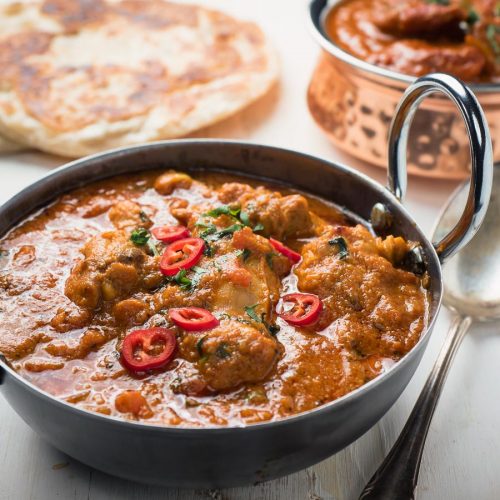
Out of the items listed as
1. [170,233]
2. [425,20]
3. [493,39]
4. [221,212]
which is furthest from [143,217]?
[493,39]

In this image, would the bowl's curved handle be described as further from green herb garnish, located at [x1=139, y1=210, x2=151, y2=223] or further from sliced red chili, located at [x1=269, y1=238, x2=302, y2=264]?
green herb garnish, located at [x1=139, y1=210, x2=151, y2=223]

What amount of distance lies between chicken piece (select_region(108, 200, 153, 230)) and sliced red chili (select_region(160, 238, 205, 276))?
1.00 feet

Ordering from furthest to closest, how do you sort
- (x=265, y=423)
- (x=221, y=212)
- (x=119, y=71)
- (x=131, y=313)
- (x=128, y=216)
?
(x=119, y=71)
(x=128, y=216)
(x=221, y=212)
(x=131, y=313)
(x=265, y=423)

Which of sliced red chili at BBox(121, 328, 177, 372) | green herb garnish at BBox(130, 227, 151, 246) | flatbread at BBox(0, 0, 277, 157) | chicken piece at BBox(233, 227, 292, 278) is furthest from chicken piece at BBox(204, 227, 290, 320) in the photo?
flatbread at BBox(0, 0, 277, 157)

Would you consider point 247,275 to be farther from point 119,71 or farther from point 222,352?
point 119,71

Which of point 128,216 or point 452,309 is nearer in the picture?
point 128,216

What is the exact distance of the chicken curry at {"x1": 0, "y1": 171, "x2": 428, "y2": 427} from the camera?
7.95 ft

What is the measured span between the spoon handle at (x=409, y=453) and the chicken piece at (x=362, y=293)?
29 cm

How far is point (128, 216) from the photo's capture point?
3.13 m

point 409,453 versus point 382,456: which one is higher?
point 409,453

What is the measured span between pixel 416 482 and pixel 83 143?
105 inches

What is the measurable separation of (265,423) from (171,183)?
1513 millimetres

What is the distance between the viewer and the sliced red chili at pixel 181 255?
9.00ft

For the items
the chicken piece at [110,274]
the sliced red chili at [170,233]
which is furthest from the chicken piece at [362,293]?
the chicken piece at [110,274]
